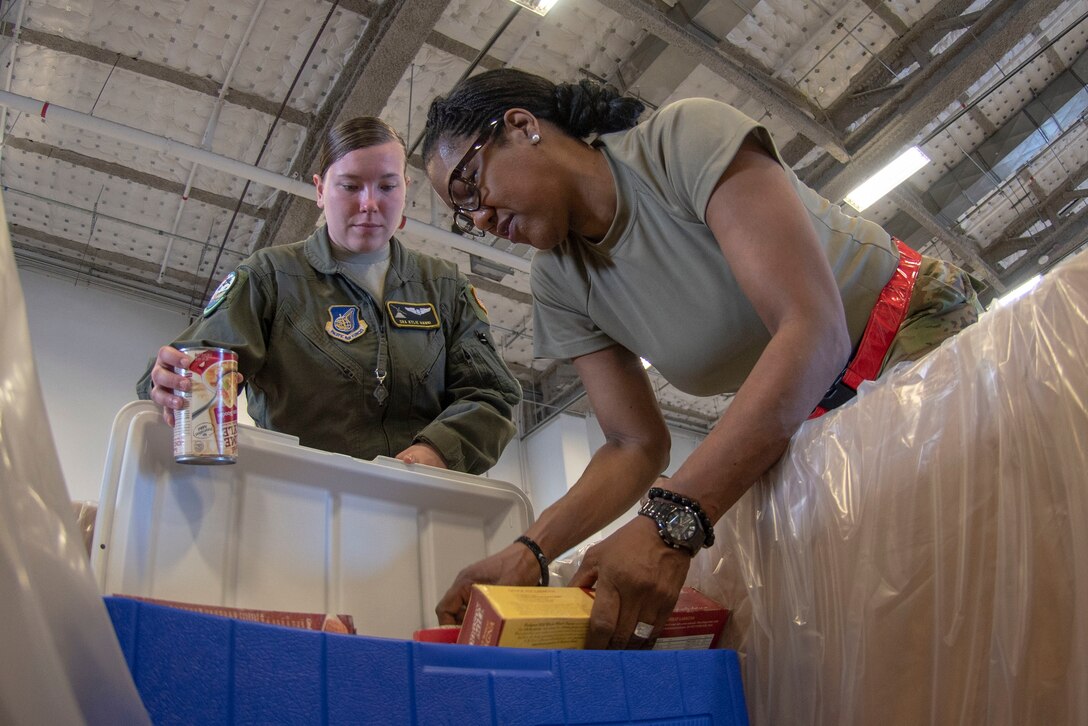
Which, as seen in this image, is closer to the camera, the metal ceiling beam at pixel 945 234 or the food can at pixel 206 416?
the food can at pixel 206 416

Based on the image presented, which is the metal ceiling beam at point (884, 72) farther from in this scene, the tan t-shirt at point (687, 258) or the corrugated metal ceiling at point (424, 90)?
the tan t-shirt at point (687, 258)

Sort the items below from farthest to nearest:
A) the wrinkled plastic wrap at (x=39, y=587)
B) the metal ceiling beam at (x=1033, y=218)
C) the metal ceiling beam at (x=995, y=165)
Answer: the metal ceiling beam at (x=1033, y=218), the metal ceiling beam at (x=995, y=165), the wrinkled plastic wrap at (x=39, y=587)

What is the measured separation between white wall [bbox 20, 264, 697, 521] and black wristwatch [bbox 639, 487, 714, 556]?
394cm

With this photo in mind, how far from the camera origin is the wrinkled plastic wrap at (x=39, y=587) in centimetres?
27

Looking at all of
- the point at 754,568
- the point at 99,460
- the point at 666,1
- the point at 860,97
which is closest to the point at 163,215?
the point at 99,460

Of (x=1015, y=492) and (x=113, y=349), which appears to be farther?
(x=113, y=349)

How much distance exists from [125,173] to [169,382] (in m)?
4.05

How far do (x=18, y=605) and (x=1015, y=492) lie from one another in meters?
0.63

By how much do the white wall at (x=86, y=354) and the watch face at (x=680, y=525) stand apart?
13.0 feet

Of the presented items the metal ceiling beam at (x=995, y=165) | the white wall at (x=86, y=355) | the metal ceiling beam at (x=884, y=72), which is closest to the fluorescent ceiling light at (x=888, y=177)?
the metal ceiling beam at (x=884, y=72)

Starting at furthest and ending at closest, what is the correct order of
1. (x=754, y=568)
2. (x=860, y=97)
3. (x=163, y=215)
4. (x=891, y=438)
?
(x=163, y=215)
(x=860, y=97)
(x=754, y=568)
(x=891, y=438)

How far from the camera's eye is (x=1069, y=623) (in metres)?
0.57

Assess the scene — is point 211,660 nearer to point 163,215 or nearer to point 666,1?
point 666,1

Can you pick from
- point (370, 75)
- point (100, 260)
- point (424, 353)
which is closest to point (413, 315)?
point (424, 353)
